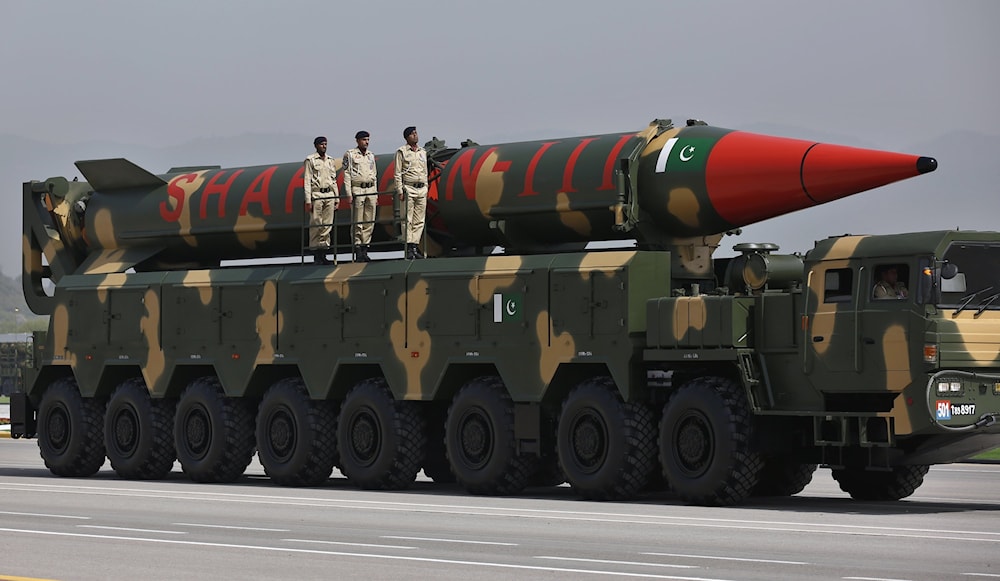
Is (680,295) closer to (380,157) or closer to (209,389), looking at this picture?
(380,157)

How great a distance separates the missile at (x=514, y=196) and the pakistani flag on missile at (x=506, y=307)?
3.63 ft

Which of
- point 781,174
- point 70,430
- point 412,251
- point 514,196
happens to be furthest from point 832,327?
point 70,430

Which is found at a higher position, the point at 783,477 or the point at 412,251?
the point at 412,251

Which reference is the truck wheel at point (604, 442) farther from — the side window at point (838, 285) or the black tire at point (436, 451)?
the black tire at point (436, 451)

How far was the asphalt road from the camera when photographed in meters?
12.7

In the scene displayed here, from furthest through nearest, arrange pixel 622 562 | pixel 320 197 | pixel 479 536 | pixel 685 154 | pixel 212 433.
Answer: pixel 212 433, pixel 320 197, pixel 685 154, pixel 479 536, pixel 622 562

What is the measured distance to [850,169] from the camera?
19469 millimetres

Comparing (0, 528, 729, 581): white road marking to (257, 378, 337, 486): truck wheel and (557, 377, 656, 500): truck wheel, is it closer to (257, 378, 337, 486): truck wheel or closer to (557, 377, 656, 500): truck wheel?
(557, 377, 656, 500): truck wheel

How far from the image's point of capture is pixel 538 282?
69.8ft

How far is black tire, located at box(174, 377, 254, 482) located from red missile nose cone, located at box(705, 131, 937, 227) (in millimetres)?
7950

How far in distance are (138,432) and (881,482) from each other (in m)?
11.0

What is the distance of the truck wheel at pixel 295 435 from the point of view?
2361cm

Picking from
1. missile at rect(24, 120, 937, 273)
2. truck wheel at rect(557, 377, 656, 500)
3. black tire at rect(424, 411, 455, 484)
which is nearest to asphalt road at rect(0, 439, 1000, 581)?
truck wheel at rect(557, 377, 656, 500)

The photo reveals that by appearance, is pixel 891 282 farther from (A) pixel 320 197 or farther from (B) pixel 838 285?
(A) pixel 320 197
